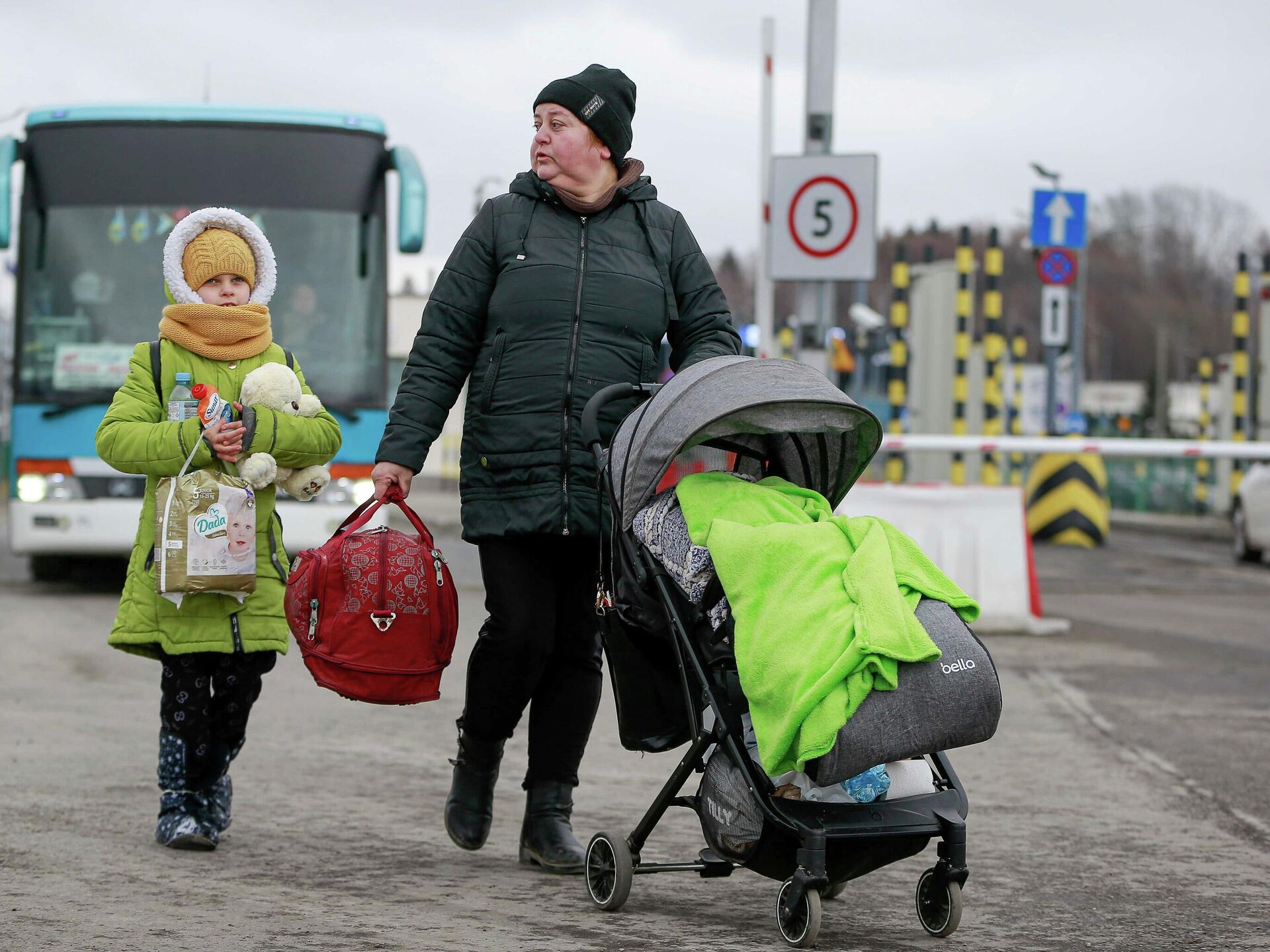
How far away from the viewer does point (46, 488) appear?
12219 mm

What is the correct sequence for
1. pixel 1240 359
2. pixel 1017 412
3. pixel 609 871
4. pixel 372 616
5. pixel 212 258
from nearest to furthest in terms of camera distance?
pixel 609 871 < pixel 372 616 < pixel 212 258 < pixel 1240 359 < pixel 1017 412

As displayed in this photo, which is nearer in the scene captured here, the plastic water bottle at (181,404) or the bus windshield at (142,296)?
the plastic water bottle at (181,404)

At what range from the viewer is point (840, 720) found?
3.78 meters

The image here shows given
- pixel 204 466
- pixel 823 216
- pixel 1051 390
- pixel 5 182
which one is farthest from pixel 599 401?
pixel 1051 390

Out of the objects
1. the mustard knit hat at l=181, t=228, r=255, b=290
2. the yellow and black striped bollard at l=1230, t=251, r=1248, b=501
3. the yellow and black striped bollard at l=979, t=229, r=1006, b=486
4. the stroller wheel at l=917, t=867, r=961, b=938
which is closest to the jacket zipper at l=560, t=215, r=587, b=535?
A: the mustard knit hat at l=181, t=228, r=255, b=290

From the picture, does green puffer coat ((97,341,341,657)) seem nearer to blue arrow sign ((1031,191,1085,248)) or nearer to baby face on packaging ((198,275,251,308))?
baby face on packaging ((198,275,251,308))

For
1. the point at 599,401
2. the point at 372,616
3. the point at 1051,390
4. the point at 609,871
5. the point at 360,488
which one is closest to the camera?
the point at 609,871

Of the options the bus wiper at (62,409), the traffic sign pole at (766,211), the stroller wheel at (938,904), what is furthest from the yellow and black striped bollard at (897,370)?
the stroller wheel at (938,904)

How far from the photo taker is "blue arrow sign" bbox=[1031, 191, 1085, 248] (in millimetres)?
21922

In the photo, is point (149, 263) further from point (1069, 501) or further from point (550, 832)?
point (1069, 501)

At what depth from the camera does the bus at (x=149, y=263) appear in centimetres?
1223

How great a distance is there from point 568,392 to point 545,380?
7 cm

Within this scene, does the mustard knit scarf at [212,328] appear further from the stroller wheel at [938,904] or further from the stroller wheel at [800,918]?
the stroller wheel at [938,904]

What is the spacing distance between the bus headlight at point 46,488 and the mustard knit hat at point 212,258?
7530 millimetres
